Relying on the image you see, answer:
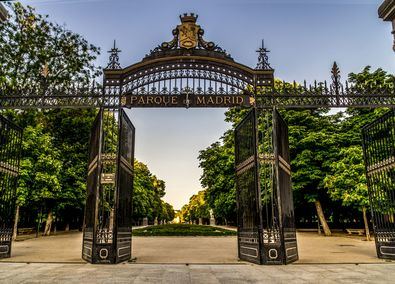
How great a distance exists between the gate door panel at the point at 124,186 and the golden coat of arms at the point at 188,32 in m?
2.80

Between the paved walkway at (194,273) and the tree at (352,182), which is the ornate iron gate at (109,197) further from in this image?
the tree at (352,182)

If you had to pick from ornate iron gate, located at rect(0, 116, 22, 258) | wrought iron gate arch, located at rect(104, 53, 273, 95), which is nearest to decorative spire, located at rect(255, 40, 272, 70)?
wrought iron gate arch, located at rect(104, 53, 273, 95)

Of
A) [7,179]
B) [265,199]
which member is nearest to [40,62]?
[7,179]

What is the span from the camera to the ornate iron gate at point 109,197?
9906mm

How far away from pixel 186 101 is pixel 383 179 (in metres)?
6.62

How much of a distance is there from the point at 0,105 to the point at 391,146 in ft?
38.4

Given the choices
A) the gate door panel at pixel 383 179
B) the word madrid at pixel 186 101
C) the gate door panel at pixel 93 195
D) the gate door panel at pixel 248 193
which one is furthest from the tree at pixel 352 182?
the gate door panel at pixel 93 195

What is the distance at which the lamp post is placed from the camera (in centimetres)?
610

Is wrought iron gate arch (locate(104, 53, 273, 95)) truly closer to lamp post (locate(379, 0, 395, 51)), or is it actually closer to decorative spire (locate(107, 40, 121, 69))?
decorative spire (locate(107, 40, 121, 69))

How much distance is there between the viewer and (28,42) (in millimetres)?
21891

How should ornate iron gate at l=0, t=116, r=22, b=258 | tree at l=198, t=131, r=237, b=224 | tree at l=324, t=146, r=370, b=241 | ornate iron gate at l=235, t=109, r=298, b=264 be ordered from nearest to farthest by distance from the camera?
ornate iron gate at l=235, t=109, r=298, b=264 < ornate iron gate at l=0, t=116, r=22, b=258 < tree at l=324, t=146, r=370, b=241 < tree at l=198, t=131, r=237, b=224

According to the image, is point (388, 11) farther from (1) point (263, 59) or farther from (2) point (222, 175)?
(2) point (222, 175)

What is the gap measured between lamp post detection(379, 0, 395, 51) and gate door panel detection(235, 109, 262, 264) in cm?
480

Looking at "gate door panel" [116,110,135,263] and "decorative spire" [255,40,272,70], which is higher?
"decorative spire" [255,40,272,70]
